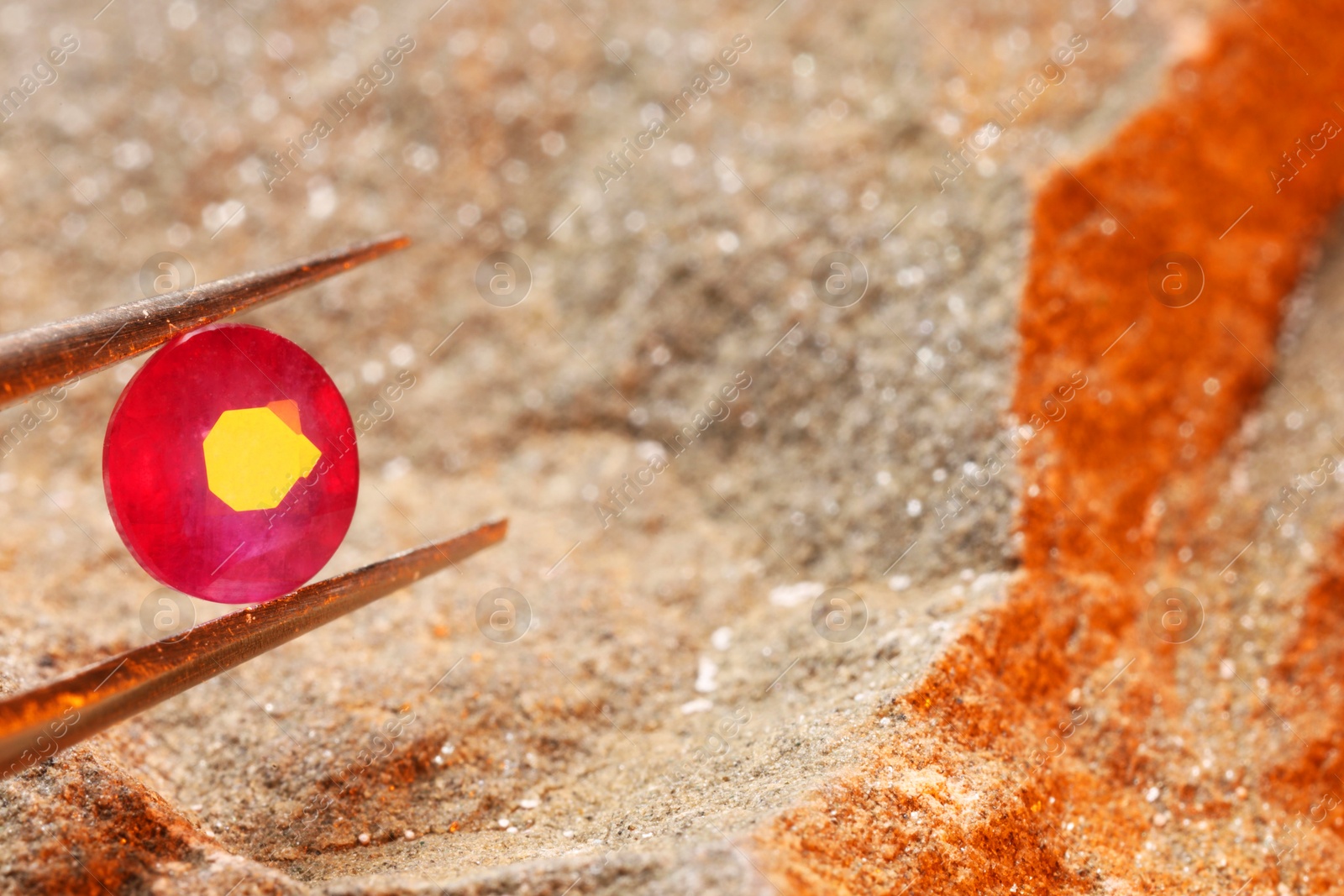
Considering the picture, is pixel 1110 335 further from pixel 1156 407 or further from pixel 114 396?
pixel 114 396

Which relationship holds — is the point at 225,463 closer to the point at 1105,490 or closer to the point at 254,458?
the point at 254,458

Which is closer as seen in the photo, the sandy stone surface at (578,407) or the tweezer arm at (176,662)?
the tweezer arm at (176,662)

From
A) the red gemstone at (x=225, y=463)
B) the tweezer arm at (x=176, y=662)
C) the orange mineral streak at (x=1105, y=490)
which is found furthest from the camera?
the orange mineral streak at (x=1105, y=490)

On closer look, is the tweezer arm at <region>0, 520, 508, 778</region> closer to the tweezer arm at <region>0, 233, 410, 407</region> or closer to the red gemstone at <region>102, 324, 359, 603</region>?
the red gemstone at <region>102, 324, 359, 603</region>

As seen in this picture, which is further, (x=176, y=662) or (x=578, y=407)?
(x=578, y=407)

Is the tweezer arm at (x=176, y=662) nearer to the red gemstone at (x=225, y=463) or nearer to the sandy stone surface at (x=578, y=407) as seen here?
the red gemstone at (x=225, y=463)

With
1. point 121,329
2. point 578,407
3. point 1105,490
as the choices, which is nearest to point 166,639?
point 121,329

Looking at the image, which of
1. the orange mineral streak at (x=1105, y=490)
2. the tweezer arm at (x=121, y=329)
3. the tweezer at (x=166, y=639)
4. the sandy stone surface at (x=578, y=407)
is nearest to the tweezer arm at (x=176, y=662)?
the tweezer at (x=166, y=639)
